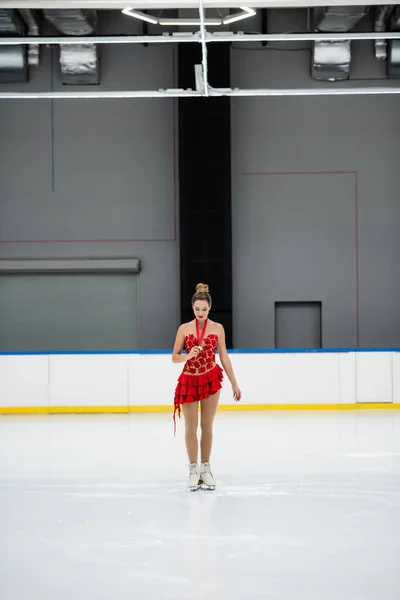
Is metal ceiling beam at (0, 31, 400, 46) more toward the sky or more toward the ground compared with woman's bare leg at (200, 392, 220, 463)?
more toward the sky

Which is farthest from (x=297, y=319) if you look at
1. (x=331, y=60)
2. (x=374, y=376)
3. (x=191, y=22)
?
(x=191, y=22)

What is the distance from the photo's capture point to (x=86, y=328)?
497 inches

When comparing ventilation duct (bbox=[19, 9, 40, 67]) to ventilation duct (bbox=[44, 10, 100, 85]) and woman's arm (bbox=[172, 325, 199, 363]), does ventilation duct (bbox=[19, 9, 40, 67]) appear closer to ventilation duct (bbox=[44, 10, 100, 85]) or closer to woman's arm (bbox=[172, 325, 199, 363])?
ventilation duct (bbox=[44, 10, 100, 85])

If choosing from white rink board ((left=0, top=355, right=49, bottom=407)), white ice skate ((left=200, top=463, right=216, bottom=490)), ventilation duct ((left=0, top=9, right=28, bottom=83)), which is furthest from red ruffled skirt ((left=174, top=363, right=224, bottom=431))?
ventilation duct ((left=0, top=9, right=28, bottom=83))

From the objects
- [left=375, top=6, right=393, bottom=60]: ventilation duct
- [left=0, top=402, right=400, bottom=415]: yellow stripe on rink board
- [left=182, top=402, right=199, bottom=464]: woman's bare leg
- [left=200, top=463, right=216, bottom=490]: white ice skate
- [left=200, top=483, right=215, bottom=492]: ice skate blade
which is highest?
[left=375, top=6, right=393, bottom=60]: ventilation duct

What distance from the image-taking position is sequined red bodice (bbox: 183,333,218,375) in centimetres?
498

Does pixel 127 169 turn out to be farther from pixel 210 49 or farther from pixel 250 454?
pixel 250 454

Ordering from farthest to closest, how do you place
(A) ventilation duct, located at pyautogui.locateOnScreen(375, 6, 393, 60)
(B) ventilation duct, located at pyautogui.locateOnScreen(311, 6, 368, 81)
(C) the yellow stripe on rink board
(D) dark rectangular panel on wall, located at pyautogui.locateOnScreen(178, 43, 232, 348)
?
(D) dark rectangular panel on wall, located at pyautogui.locateOnScreen(178, 43, 232, 348)
(A) ventilation duct, located at pyautogui.locateOnScreen(375, 6, 393, 60)
(B) ventilation duct, located at pyautogui.locateOnScreen(311, 6, 368, 81)
(C) the yellow stripe on rink board

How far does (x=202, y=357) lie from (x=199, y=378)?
0.15 m

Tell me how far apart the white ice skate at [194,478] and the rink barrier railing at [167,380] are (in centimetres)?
477

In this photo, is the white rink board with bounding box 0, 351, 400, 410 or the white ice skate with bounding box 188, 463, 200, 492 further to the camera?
the white rink board with bounding box 0, 351, 400, 410

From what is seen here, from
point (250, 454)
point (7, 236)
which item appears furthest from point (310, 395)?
point (7, 236)

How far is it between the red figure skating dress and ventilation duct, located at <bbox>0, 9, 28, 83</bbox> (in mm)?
7883

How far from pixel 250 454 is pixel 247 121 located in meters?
7.49
